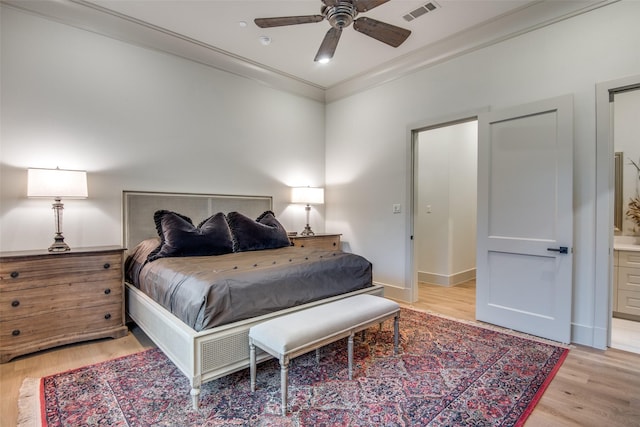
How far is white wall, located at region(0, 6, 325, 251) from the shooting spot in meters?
2.83

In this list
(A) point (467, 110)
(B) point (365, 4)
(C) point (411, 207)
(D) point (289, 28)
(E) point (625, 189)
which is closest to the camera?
(B) point (365, 4)

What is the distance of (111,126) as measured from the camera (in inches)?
130

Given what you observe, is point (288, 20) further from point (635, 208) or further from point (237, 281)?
point (635, 208)

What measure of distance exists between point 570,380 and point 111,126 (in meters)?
4.56

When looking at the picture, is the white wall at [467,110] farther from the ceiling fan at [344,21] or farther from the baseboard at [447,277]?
the ceiling fan at [344,21]

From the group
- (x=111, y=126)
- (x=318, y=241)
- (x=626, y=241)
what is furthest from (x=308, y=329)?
(x=626, y=241)

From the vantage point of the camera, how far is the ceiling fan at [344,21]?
7.52 feet

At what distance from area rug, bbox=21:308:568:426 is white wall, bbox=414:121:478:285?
243 cm

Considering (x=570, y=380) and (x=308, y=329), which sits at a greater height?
(x=308, y=329)

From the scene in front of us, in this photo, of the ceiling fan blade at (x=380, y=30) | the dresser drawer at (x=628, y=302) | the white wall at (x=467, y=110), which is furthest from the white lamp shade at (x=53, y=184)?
the dresser drawer at (x=628, y=302)

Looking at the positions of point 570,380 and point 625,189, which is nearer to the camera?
point 570,380

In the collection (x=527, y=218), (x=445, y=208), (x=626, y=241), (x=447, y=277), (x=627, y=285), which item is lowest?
(x=447, y=277)

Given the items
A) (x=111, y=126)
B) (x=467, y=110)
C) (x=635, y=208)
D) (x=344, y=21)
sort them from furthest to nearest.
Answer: (x=635, y=208)
(x=467, y=110)
(x=111, y=126)
(x=344, y=21)

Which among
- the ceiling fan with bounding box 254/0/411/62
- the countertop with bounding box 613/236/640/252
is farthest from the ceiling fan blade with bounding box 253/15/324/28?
the countertop with bounding box 613/236/640/252
